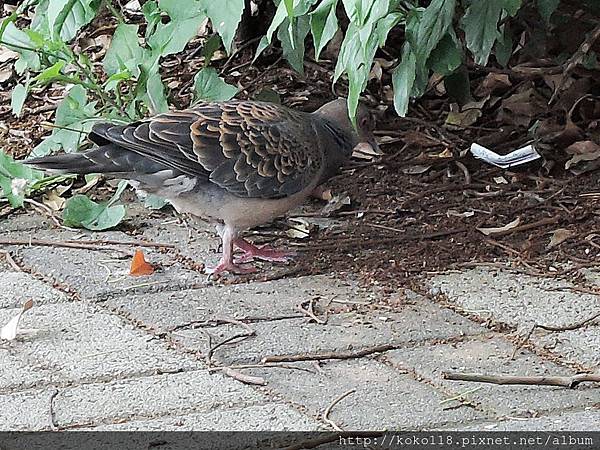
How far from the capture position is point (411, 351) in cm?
363

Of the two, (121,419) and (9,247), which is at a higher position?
(121,419)

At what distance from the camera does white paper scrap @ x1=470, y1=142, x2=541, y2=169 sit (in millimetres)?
5602

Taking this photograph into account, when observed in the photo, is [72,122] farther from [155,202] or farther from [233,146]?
[233,146]

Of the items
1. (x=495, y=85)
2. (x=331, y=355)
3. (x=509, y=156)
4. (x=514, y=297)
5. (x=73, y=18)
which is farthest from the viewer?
(x=495, y=85)

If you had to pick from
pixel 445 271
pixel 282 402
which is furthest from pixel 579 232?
pixel 282 402

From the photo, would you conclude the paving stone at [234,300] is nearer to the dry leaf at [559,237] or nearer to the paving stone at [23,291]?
the paving stone at [23,291]

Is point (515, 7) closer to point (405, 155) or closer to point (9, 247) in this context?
point (405, 155)

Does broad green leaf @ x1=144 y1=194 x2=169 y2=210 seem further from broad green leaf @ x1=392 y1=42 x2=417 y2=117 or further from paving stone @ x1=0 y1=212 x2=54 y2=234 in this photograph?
broad green leaf @ x1=392 y1=42 x2=417 y2=117

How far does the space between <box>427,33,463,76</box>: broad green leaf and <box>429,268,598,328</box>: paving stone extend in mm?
820

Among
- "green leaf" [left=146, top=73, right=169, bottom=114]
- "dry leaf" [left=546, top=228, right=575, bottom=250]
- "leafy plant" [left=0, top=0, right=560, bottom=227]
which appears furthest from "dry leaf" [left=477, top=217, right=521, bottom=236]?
"green leaf" [left=146, top=73, right=169, bottom=114]

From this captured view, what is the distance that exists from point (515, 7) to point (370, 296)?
114 cm

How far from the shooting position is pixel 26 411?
316 cm

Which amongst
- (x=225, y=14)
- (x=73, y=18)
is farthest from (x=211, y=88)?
(x=225, y=14)

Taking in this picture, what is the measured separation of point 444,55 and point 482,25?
255 mm
